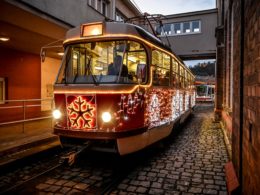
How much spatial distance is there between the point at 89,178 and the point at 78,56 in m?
2.70

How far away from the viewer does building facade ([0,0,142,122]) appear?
6312 millimetres

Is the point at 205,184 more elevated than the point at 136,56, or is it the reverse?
the point at 136,56

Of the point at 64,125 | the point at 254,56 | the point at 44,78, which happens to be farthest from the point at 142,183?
the point at 44,78

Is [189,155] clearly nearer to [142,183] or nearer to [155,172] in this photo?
[155,172]

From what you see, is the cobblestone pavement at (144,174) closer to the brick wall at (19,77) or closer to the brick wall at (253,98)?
the brick wall at (253,98)

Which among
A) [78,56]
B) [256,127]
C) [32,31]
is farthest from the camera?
[32,31]

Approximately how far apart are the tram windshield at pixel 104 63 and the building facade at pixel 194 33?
48.3 feet

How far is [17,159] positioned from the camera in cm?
515

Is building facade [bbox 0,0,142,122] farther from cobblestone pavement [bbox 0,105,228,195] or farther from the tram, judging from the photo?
cobblestone pavement [bbox 0,105,228,195]

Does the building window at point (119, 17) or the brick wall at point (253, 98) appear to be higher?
the building window at point (119, 17)

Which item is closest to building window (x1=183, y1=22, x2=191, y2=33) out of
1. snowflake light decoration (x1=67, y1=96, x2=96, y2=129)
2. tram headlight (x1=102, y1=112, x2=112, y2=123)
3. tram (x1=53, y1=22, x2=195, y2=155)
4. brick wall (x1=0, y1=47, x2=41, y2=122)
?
brick wall (x1=0, y1=47, x2=41, y2=122)

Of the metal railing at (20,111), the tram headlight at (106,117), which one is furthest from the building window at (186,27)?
the tram headlight at (106,117)

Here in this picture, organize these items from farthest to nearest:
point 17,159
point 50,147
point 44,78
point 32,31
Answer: point 44,78 < point 32,31 < point 50,147 < point 17,159

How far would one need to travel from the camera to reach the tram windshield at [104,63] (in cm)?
495
